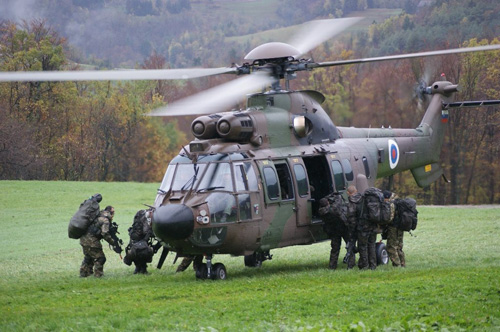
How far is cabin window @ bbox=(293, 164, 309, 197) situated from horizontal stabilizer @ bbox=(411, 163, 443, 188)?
5517mm

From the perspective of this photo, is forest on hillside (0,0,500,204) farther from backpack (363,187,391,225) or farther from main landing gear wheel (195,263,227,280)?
main landing gear wheel (195,263,227,280)

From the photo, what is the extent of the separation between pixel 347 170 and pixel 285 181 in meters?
1.85

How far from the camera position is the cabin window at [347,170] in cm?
1636

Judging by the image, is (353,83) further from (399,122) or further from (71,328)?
(71,328)

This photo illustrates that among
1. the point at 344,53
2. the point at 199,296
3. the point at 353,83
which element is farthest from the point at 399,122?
the point at 199,296

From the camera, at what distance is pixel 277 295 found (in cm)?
1206

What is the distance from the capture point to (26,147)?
47.2 meters

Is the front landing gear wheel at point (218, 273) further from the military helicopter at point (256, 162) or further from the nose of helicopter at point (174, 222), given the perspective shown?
the nose of helicopter at point (174, 222)

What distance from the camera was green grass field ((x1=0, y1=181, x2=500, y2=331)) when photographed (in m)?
10.1

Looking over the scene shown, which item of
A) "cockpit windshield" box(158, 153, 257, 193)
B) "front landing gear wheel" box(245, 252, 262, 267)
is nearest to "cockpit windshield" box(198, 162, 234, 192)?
"cockpit windshield" box(158, 153, 257, 193)

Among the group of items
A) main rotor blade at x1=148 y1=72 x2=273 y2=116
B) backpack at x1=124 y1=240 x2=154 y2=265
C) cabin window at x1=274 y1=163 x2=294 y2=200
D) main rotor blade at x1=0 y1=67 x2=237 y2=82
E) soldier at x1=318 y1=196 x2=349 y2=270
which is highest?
main rotor blade at x1=0 y1=67 x2=237 y2=82

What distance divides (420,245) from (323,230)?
5.16 meters

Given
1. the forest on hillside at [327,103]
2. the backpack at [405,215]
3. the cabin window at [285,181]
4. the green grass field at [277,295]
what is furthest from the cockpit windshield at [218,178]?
the forest on hillside at [327,103]

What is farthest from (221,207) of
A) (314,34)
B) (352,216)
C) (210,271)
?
(314,34)
